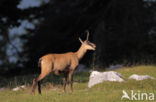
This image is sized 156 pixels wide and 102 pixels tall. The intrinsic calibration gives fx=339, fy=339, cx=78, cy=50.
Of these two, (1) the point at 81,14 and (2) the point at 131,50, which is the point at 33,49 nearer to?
(1) the point at 81,14

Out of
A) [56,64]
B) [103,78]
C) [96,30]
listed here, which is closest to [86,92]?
[56,64]

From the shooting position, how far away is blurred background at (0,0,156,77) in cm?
2917

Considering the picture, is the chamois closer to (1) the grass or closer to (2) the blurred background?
(1) the grass

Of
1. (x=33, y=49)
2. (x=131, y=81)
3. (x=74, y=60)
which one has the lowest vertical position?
(x=131, y=81)

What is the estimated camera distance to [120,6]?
29.5m

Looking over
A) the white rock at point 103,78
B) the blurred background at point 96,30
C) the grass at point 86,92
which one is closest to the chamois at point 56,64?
the grass at point 86,92

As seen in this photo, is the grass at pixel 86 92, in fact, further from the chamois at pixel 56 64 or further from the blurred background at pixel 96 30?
the blurred background at pixel 96 30

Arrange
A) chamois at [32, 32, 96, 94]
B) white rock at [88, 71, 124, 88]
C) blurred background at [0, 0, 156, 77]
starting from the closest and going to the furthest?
chamois at [32, 32, 96, 94] → white rock at [88, 71, 124, 88] → blurred background at [0, 0, 156, 77]

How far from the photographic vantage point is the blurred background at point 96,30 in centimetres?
2917

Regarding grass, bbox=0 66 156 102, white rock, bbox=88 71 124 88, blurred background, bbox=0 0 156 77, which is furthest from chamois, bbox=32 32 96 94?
blurred background, bbox=0 0 156 77

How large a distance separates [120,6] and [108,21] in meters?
1.82

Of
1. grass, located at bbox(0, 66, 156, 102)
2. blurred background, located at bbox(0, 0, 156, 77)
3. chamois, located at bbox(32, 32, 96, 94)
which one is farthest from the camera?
blurred background, located at bbox(0, 0, 156, 77)

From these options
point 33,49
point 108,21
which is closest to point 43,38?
point 33,49

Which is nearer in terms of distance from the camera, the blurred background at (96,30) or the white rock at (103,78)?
the white rock at (103,78)
